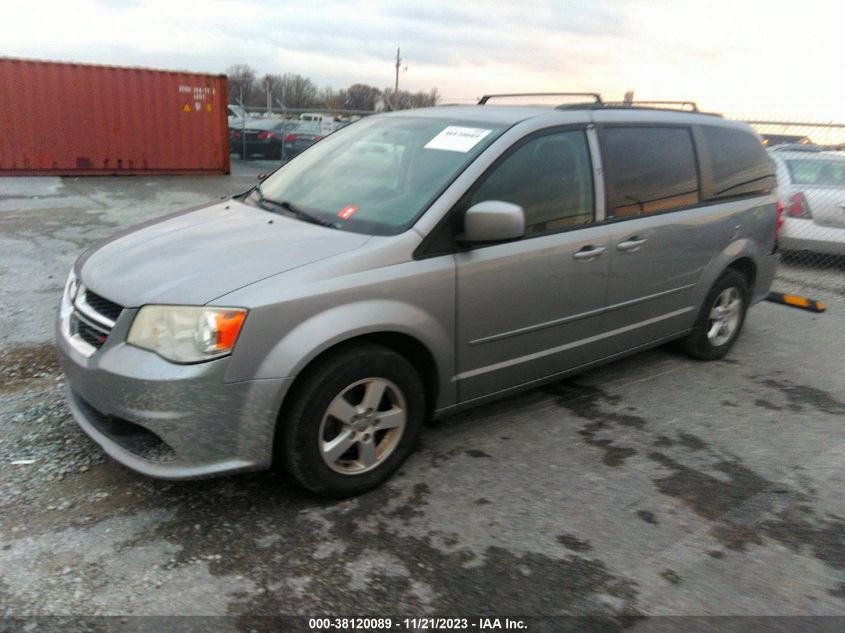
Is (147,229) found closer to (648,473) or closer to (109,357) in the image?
(109,357)

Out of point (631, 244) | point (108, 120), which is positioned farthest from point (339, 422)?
point (108, 120)

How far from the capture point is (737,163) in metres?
4.91

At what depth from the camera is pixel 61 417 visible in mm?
3688

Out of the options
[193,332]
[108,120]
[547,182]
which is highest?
[108,120]

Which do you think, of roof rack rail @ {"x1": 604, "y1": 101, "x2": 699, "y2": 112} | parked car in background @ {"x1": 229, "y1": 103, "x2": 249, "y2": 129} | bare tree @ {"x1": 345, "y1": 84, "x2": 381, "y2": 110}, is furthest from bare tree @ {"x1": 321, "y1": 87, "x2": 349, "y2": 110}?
roof rack rail @ {"x1": 604, "y1": 101, "x2": 699, "y2": 112}

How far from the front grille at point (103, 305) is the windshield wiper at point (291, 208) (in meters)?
1.02

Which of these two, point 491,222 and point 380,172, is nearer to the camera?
point 491,222

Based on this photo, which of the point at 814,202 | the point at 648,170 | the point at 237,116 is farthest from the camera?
the point at 237,116

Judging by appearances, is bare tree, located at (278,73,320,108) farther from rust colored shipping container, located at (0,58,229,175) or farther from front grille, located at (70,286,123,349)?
front grille, located at (70,286,123,349)

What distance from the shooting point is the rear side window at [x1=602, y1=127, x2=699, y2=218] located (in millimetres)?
3980

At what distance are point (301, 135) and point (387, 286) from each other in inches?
644

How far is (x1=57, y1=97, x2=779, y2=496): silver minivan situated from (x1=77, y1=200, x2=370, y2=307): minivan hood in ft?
0.04

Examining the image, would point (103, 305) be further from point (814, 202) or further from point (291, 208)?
point (814, 202)

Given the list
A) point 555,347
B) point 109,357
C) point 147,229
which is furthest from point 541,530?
point 147,229
